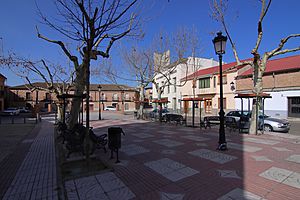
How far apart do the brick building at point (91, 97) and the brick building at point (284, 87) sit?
87.2 feet

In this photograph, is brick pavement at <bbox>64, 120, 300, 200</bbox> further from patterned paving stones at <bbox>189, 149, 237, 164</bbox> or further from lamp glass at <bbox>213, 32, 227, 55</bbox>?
lamp glass at <bbox>213, 32, 227, 55</bbox>

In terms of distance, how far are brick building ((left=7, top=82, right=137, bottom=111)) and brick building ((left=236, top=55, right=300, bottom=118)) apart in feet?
87.2

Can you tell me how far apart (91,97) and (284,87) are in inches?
1717

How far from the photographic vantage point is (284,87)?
751 inches

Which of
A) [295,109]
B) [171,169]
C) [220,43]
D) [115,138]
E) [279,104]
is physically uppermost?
[220,43]

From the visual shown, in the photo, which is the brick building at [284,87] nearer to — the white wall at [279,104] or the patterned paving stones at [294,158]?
the white wall at [279,104]

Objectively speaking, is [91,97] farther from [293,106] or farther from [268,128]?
[268,128]

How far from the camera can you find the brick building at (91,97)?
41.1 meters

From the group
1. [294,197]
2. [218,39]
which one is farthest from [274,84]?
[294,197]

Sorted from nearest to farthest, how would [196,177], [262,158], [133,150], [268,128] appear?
1. [196,177]
2. [262,158]
3. [133,150]
4. [268,128]

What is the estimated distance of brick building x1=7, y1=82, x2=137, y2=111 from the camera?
41062mm

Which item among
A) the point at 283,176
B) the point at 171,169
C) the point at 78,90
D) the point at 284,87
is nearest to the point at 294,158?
the point at 283,176

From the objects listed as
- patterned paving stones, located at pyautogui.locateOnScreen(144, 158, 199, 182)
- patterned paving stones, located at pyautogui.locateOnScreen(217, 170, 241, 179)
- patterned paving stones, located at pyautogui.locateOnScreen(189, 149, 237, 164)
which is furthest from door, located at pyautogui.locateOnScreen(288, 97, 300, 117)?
patterned paving stones, located at pyautogui.locateOnScreen(144, 158, 199, 182)

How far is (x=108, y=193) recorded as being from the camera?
3.08m
